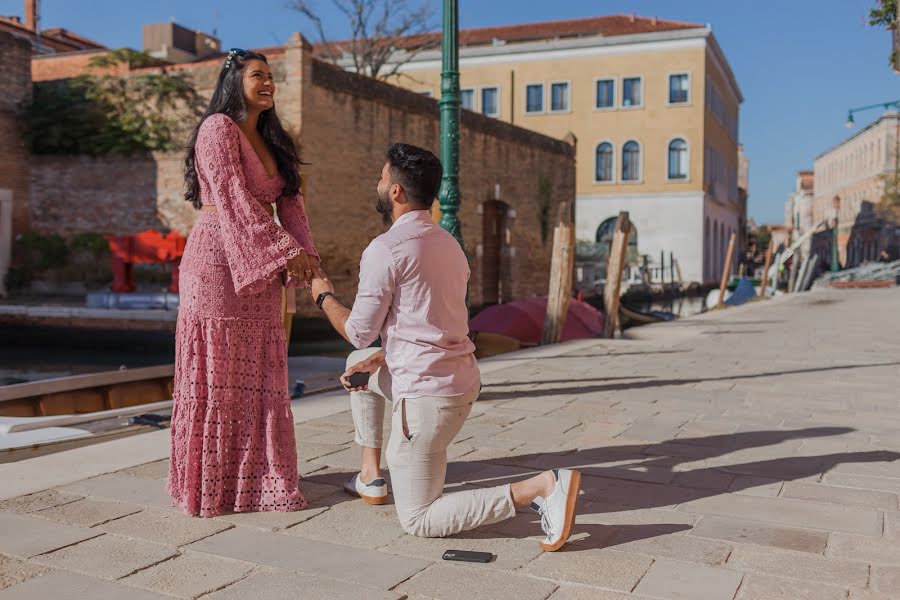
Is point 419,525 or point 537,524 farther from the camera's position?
point 537,524

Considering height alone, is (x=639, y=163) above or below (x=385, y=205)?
above

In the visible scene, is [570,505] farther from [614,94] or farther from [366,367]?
[614,94]

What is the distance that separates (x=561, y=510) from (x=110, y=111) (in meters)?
16.8

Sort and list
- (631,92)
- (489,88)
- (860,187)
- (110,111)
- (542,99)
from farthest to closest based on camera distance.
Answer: (860,187)
(489,88)
(542,99)
(631,92)
(110,111)

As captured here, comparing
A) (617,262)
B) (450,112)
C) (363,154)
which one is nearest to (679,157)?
(363,154)

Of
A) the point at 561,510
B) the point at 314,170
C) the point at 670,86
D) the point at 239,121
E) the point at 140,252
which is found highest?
the point at 670,86

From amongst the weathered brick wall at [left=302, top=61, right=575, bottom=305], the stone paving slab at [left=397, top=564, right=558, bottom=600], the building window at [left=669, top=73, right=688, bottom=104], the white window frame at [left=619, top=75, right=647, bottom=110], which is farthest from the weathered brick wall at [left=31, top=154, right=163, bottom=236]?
the building window at [left=669, top=73, right=688, bottom=104]

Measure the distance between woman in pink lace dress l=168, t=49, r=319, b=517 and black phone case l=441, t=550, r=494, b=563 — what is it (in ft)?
2.63

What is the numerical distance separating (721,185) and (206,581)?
42.8 meters

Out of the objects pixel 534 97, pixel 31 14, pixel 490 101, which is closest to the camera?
pixel 31 14

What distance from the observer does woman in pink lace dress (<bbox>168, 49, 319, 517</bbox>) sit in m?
3.36

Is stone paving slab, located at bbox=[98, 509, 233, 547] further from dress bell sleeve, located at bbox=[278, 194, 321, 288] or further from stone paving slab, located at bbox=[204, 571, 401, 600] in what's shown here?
dress bell sleeve, located at bbox=[278, 194, 321, 288]

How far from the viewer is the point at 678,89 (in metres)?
37.2

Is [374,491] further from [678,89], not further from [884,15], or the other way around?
[678,89]
